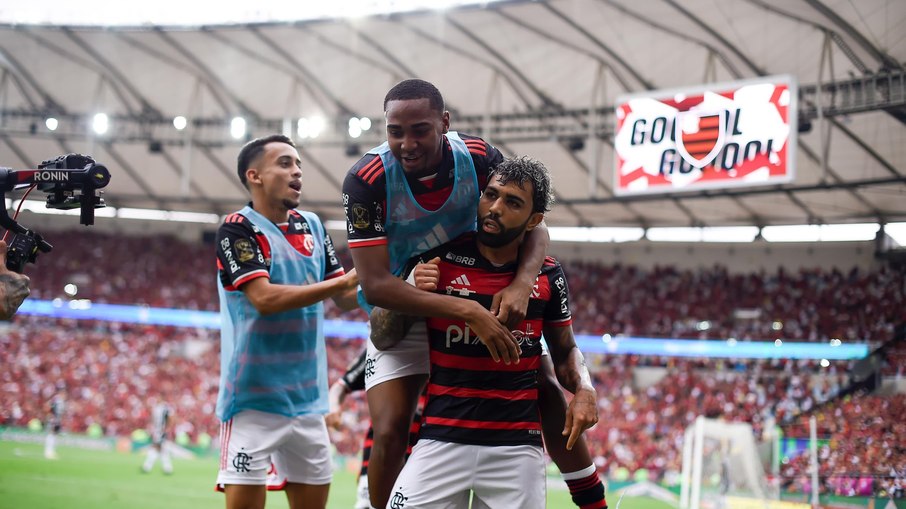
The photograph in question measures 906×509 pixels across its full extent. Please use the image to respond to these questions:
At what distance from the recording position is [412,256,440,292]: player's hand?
11.0 feet

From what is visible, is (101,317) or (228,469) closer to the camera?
(228,469)

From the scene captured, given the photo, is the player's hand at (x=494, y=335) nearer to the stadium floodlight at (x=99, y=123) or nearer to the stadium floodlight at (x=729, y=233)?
the stadium floodlight at (x=729, y=233)

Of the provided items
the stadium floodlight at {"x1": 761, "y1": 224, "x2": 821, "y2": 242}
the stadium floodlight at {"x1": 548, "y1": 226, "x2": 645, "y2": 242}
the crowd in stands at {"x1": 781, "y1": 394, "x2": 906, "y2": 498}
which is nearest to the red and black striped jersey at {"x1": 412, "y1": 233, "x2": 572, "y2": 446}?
the crowd in stands at {"x1": 781, "y1": 394, "x2": 906, "y2": 498}

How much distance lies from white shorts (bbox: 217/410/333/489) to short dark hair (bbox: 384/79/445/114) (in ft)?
6.26

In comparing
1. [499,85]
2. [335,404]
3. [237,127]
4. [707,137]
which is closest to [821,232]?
[707,137]

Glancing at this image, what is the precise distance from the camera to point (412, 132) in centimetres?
350

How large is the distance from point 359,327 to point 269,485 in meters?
24.1

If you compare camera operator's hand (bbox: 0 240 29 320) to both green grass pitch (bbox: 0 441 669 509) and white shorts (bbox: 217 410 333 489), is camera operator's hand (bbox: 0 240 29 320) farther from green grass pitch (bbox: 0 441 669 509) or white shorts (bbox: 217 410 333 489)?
green grass pitch (bbox: 0 441 669 509)

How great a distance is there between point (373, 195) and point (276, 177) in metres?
1.42

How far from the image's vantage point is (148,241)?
35094 mm

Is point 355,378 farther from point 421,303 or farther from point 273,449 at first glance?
point 421,303

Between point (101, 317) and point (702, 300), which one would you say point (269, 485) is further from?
point (101, 317)

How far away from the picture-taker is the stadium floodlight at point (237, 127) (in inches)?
1053

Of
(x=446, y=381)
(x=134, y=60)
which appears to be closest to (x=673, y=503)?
(x=446, y=381)
